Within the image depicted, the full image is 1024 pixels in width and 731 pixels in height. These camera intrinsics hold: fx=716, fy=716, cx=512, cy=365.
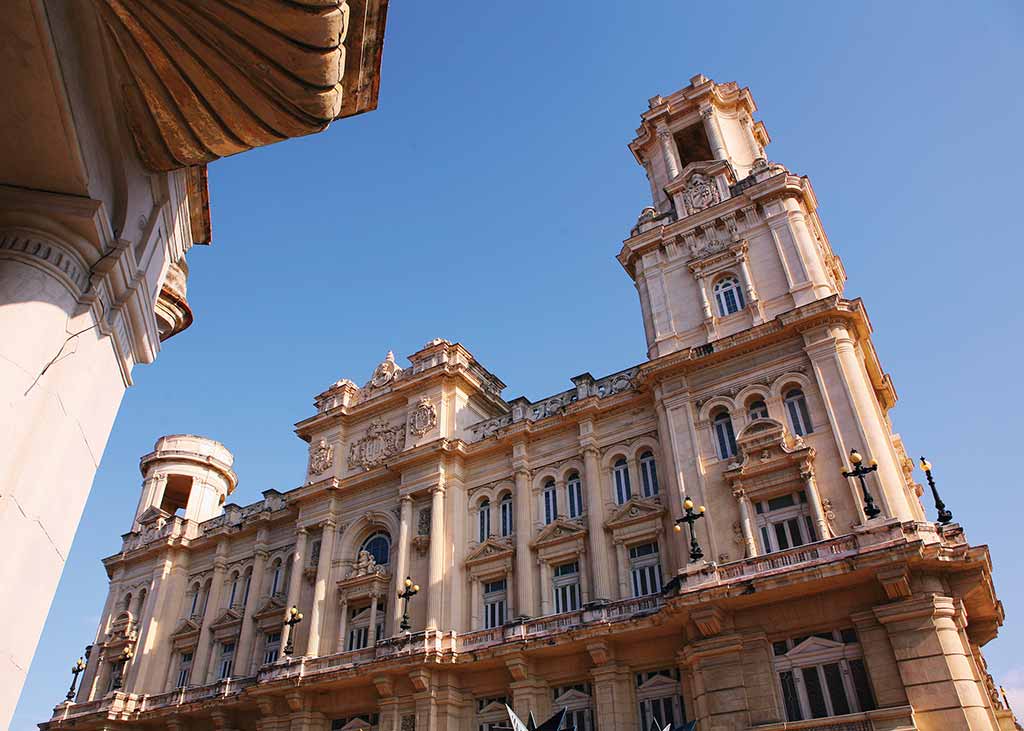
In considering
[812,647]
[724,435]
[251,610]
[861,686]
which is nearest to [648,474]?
[724,435]

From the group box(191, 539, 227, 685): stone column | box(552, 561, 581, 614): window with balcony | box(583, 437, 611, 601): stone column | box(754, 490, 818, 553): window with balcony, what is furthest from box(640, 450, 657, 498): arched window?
box(191, 539, 227, 685): stone column

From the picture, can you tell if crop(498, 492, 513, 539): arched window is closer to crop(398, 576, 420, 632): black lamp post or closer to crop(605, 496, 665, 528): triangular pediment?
crop(398, 576, 420, 632): black lamp post

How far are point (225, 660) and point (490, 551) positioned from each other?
52.5 feet

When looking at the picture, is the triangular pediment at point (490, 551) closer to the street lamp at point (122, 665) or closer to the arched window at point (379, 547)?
the arched window at point (379, 547)

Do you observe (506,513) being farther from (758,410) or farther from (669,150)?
(669,150)

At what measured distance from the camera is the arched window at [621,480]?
2705cm

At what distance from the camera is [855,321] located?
24.5 meters

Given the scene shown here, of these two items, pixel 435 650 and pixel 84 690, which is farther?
pixel 84 690

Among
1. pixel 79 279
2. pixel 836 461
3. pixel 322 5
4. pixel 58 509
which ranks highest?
pixel 836 461

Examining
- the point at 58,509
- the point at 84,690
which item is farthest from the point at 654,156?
the point at 84,690

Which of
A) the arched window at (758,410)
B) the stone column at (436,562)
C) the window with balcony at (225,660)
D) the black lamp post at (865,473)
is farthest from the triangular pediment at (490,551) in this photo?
the window with balcony at (225,660)

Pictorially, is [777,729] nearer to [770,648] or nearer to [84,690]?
[770,648]

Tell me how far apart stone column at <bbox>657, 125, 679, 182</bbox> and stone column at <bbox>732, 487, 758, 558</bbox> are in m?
16.3

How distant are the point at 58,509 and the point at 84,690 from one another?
4072 cm
